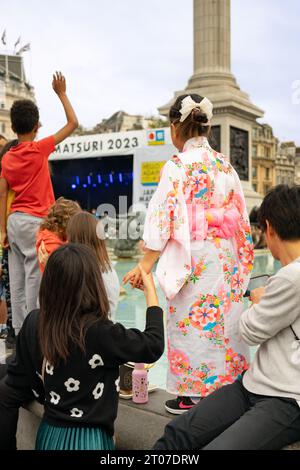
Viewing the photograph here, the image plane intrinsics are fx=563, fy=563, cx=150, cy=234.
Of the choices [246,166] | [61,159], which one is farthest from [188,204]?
[61,159]

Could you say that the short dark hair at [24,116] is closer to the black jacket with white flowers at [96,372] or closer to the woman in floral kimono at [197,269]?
the woman in floral kimono at [197,269]

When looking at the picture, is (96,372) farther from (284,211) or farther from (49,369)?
(284,211)

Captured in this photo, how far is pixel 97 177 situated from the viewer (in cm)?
2341

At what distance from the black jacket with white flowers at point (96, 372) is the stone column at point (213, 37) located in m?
14.6

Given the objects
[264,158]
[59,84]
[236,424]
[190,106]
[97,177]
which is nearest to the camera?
[236,424]

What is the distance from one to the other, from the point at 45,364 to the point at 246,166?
14.2m

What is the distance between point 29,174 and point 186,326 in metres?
1.67

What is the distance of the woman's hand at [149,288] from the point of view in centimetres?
220

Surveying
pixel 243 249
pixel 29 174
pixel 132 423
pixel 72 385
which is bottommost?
pixel 132 423

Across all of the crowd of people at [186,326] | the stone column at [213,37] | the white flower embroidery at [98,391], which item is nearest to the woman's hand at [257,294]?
the crowd of people at [186,326]

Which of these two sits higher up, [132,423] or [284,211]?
[284,211]

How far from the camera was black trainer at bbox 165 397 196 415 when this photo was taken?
251cm

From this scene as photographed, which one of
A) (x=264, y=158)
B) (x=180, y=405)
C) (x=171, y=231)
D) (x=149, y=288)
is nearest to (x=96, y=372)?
(x=149, y=288)

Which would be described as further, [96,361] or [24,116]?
[24,116]
